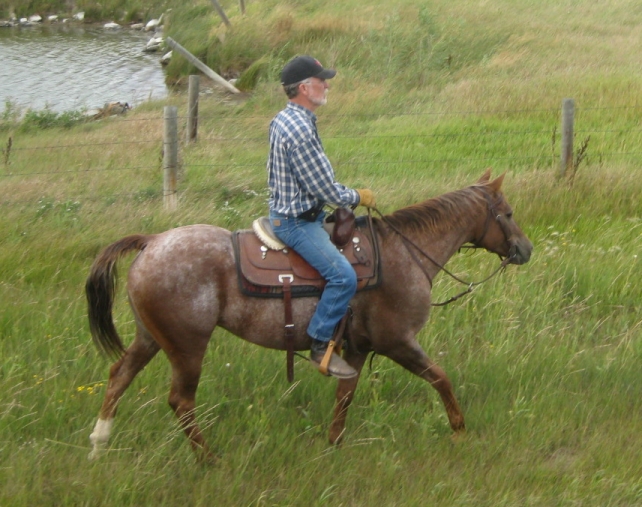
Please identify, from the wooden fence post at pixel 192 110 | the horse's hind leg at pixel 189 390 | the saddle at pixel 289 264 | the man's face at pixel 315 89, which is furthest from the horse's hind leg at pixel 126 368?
the wooden fence post at pixel 192 110

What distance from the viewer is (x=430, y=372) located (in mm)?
4754

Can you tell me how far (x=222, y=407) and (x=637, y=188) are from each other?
5.98m

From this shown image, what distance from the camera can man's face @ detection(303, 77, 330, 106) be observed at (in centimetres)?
440

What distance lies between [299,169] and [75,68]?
22924 mm

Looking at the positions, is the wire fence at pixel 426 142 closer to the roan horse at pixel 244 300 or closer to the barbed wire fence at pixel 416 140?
the barbed wire fence at pixel 416 140

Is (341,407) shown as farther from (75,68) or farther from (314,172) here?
(75,68)

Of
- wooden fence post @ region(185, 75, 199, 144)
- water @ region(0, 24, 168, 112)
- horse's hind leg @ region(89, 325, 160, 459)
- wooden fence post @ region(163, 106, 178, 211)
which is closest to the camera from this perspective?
horse's hind leg @ region(89, 325, 160, 459)

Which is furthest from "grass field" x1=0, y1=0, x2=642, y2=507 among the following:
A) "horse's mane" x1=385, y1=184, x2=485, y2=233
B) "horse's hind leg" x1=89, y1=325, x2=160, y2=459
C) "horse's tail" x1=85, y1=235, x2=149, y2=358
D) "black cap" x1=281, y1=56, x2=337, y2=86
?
"black cap" x1=281, y1=56, x2=337, y2=86

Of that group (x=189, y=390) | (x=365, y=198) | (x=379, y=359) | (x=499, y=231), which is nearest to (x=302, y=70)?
(x=365, y=198)

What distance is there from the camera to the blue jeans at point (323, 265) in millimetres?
4473

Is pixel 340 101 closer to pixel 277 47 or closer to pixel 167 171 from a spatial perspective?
pixel 277 47

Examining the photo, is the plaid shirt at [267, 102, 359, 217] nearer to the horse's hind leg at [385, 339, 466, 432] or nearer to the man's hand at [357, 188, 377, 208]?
the man's hand at [357, 188, 377, 208]

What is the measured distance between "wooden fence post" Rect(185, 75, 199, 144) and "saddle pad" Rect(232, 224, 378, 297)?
23.8ft

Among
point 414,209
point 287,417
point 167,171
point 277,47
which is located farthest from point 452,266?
point 277,47
